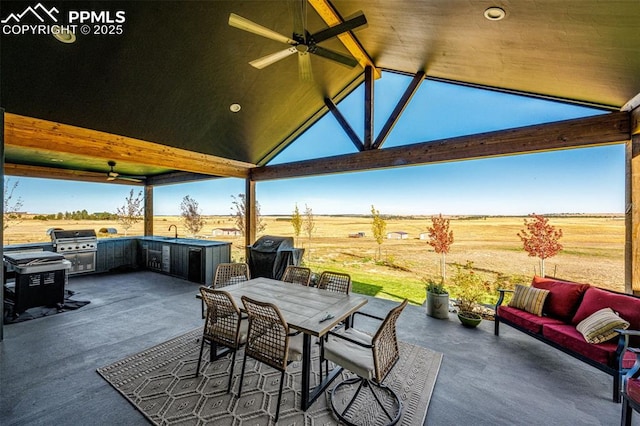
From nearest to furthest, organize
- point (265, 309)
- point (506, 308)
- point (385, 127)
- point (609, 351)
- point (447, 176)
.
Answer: point (265, 309) → point (609, 351) → point (506, 308) → point (385, 127) → point (447, 176)

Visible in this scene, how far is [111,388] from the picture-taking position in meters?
2.20

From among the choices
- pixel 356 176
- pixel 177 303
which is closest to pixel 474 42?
pixel 356 176

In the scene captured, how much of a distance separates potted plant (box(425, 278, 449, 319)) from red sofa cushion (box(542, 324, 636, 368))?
1.28m

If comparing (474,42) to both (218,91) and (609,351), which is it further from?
(218,91)

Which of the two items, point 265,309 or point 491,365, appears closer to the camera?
point 265,309

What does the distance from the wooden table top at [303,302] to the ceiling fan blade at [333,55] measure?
2.51 m

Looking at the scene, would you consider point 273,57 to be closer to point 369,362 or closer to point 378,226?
point 369,362

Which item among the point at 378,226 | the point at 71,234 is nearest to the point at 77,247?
the point at 71,234

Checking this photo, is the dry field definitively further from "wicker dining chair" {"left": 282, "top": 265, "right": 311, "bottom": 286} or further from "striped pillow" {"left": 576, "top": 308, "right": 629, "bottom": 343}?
"wicker dining chair" {"left": 282, "top": 265, "right": 311, "bottom": 286}

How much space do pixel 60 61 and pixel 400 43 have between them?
4091 mm

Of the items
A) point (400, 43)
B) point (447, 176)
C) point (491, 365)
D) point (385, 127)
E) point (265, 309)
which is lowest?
point (491, 365)

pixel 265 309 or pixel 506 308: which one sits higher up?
pixel 265 309

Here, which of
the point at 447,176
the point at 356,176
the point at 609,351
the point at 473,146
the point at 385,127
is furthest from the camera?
the point at 356,176

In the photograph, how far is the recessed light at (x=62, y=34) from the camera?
7.91 ft
